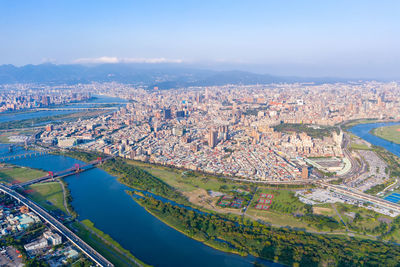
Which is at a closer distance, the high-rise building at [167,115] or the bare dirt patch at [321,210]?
the bare dirt patch at [321,210]

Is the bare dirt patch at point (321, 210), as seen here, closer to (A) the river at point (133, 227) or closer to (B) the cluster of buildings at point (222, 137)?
(B) the cluster of buildings at point (222, 137)

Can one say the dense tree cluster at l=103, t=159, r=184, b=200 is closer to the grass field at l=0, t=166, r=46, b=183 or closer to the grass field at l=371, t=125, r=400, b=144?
the grass field at l=0, t=166, r=46, b=183

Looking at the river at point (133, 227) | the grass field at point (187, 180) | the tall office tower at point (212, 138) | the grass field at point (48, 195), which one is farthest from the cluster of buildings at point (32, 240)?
the tall office tower at point (212, 138)

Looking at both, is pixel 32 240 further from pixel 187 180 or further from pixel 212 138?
pixel 212 138

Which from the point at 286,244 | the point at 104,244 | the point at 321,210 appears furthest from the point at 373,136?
the point at 104,244

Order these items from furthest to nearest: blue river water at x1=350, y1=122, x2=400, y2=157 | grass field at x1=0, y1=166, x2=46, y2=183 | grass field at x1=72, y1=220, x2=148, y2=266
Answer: blue river water at x1=350, y1=122, x2=400, y2=157 → grass field at x1=0, y1=166, x2=46, y2=183 → grass field at x1=72, y1=220, x2=148, y2=266

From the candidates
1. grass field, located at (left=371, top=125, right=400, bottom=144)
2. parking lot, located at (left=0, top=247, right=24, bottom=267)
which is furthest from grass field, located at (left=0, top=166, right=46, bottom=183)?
grass field, located at (left=371, top=125, right=400, bottom=144)
